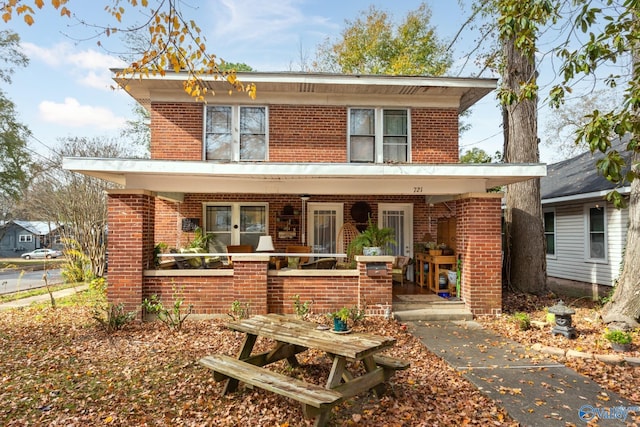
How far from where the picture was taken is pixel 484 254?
290 inches

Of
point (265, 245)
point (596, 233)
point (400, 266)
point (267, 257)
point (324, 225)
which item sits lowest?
point (400, 266)

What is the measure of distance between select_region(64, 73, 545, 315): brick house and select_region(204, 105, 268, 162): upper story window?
3 cm

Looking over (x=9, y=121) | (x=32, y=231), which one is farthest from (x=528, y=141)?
(x=32, y=231)

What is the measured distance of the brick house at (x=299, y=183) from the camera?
6.96 meters

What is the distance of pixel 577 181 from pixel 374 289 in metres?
9.75

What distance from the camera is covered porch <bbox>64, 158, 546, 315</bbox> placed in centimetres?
683

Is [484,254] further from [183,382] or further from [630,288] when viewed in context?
[183,382]

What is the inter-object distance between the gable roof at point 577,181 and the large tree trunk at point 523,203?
1.86 m

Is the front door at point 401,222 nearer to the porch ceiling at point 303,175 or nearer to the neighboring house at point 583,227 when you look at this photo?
the porch ceiling at point 303,175

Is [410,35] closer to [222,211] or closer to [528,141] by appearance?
[528,141]

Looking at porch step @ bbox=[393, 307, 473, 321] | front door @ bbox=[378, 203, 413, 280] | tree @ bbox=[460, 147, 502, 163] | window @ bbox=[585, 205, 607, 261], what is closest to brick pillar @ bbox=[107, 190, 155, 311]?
porch step @ bbox=[393, 307, 473, 321]

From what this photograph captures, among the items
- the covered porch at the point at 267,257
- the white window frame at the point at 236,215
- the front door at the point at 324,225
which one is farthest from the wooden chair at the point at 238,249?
the covered porch at the point at 267,257

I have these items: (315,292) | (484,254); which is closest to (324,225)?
(315,292)

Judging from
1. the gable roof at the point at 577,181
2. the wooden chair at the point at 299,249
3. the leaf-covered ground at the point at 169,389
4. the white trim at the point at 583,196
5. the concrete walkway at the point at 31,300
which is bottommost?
the concrete walkway at the point at 31,300
